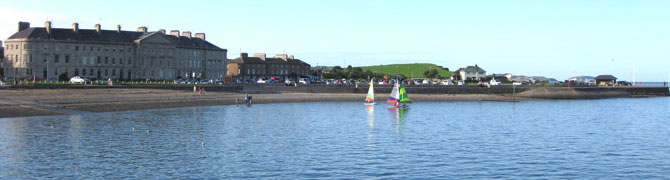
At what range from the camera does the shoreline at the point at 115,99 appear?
56562mm

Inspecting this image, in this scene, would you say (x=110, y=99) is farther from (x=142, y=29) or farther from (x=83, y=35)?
(x=142, y=29)

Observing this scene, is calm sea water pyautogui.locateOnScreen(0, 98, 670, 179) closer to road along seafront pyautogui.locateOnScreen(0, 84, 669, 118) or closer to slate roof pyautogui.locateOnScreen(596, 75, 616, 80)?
road along seafront pyautogui.locateOnScreen(0, 84, 669, 118)

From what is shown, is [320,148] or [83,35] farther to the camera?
[83,35]

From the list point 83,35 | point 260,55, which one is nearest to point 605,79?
point 260,55

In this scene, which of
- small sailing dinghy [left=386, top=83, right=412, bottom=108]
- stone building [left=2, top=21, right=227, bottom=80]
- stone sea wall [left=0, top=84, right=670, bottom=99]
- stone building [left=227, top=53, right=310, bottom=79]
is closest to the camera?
small sailing dinghy [left=386, top=83, right=412, bottom=108]

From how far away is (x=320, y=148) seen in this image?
36844 mm

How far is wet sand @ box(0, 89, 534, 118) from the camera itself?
5657 cm

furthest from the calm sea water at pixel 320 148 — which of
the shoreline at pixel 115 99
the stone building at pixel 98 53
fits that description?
the stone building at pixel 98 53

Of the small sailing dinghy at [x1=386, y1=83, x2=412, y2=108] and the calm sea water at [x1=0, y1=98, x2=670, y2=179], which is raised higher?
the small sailing dinghy at [x1=386, y1=83, x2=412, y2=108]

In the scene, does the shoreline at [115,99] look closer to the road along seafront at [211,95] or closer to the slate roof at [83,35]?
the road along seafront at [211,95]

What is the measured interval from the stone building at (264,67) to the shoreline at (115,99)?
70.7 metres

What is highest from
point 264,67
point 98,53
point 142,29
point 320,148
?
point 142,29

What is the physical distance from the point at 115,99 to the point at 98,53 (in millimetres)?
54510

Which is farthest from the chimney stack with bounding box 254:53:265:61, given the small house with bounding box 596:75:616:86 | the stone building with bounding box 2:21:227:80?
the small house with bounding box 596:75:616:86
